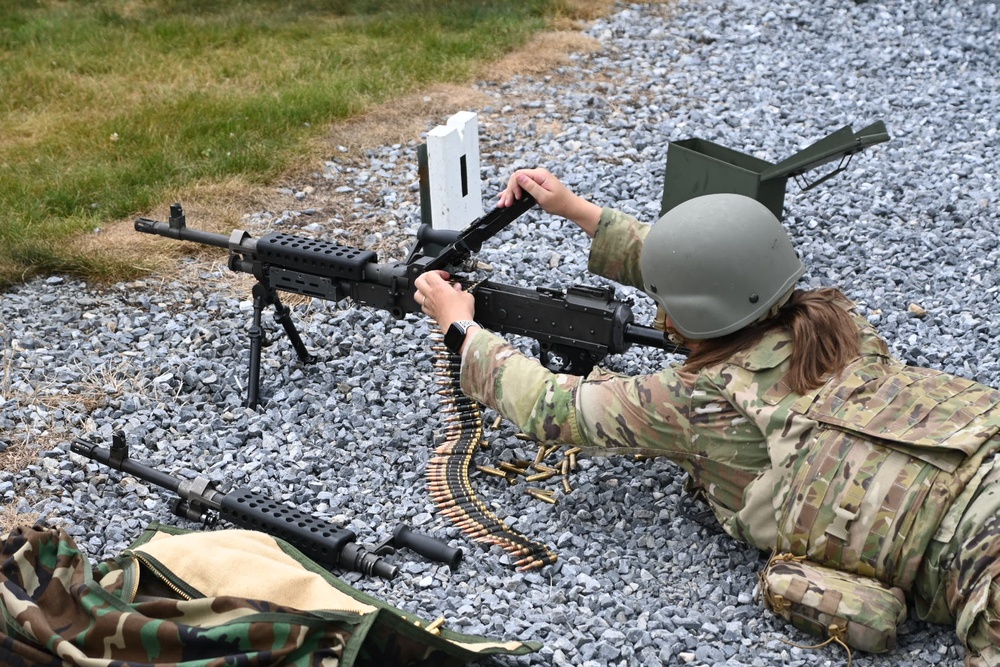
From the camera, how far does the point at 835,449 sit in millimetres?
4215

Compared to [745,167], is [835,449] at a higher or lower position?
lower

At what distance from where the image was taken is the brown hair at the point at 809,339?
435cm

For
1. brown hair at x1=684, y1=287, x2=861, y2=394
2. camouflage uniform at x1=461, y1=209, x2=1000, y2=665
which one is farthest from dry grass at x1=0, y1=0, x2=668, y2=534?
brown hair at x1=684, y1=287, x2=861, y2=394

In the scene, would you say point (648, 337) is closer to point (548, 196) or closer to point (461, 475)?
point (548, 196)

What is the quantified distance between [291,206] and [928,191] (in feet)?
15.2

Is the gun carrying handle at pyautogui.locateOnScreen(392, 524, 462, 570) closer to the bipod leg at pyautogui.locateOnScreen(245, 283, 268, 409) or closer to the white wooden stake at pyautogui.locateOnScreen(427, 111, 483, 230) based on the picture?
the bipod leg at pyautogui.locateOnScreen(245, 283, 268, 409)

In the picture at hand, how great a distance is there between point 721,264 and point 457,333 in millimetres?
1256

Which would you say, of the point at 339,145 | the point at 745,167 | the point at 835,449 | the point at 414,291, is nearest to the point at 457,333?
the point at 414,291

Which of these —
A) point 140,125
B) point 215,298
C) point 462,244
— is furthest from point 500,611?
point 140,125

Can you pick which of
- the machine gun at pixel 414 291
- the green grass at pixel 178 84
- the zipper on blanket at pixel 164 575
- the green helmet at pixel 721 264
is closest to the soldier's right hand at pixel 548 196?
the machine gun at pixel 414 291

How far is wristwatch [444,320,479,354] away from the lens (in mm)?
4961

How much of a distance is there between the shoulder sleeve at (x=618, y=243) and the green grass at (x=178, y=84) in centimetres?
354

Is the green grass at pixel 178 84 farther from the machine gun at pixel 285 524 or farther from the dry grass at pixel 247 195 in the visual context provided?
the machine gun at pixel 285 524

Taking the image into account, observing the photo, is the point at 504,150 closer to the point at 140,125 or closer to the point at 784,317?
the point at 140,125
